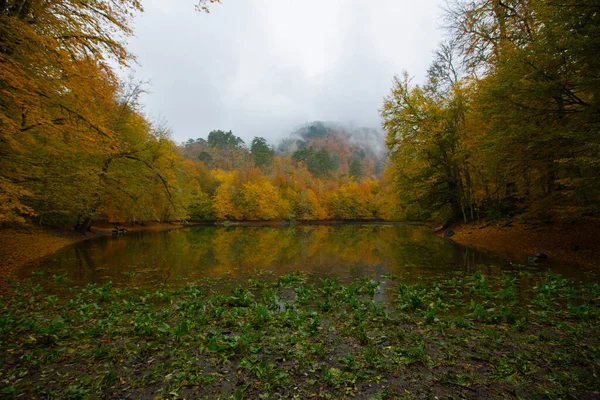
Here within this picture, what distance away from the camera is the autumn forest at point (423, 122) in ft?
24.7

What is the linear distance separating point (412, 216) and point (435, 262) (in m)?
16.7

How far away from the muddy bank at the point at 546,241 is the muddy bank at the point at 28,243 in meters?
20.2

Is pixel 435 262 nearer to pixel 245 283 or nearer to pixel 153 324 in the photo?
pixel 245 283

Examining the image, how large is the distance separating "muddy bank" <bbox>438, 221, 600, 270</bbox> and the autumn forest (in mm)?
916

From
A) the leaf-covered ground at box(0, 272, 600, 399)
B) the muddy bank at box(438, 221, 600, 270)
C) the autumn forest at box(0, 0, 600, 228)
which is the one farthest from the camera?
the muddy bank at box(438, 221, 600, 270)

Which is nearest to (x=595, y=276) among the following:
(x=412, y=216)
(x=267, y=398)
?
(x=267, y=398)

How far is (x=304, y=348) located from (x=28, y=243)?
19603 millimetres

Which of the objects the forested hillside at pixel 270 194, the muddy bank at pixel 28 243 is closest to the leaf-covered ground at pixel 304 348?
the muddy bank at pixel 28 243

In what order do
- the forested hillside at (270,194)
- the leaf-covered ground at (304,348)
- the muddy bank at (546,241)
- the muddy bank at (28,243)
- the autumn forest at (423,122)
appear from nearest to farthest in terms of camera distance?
1. the leaf-covered ground at (304,348)
2. the autumn forest at (423,122)
3. the muddy bank at (546,241)
4. the muddy bank at (28,243)
5. the forested hillside at (270,194)

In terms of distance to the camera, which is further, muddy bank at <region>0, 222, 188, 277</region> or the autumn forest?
muddy bank at <region>0, 222, 188, 277</region>

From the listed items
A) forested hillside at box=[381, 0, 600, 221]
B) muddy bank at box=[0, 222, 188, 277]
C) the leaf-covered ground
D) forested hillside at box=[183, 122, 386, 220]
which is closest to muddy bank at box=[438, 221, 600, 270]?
forested hillside at box=[381, 0, 600, 221]

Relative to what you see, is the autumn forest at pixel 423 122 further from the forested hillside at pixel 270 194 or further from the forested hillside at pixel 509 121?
the forested hillside at pixel 270 194

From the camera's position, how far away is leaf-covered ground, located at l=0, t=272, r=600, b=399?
3.15 meters

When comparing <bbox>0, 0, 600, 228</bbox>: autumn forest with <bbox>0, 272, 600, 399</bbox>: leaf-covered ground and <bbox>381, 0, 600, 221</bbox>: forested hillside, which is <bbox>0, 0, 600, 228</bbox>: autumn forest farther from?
<bbox>0, 272, 600, 399</bbox>: leaf-covered ground
